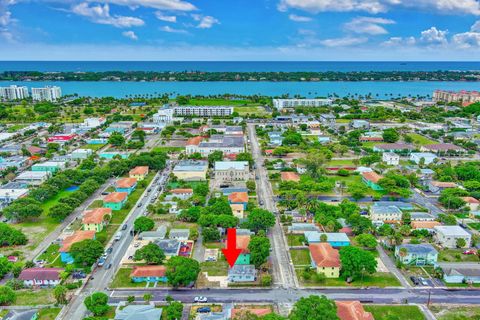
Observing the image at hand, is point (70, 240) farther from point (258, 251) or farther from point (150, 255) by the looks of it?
point (258, 251)

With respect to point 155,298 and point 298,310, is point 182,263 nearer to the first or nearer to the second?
point 155,298

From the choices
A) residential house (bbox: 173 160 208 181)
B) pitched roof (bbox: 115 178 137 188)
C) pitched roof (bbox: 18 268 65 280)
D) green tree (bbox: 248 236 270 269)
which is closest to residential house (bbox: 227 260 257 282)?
green tree (bbox: 248 236 270 269)

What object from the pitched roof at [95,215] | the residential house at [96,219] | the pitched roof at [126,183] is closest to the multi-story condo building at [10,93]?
the pitched roof at [126,183]

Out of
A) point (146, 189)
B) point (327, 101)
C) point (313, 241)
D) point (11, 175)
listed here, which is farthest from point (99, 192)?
point (327, 101)

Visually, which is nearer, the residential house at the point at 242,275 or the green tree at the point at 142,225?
the residential house at the point at 242,275

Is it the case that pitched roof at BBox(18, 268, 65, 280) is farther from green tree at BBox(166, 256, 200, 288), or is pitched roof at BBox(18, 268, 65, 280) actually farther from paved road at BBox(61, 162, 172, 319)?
green tree at BBox(166, 256, 200, 288)

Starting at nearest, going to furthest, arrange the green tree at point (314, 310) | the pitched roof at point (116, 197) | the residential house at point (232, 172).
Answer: the green tree at point (314, 310), the pitched roof at point (116, 197), the residential house at point (232, 172)

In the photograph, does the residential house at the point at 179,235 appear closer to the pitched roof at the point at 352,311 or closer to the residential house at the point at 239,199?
the residential house at the point at 239,199
